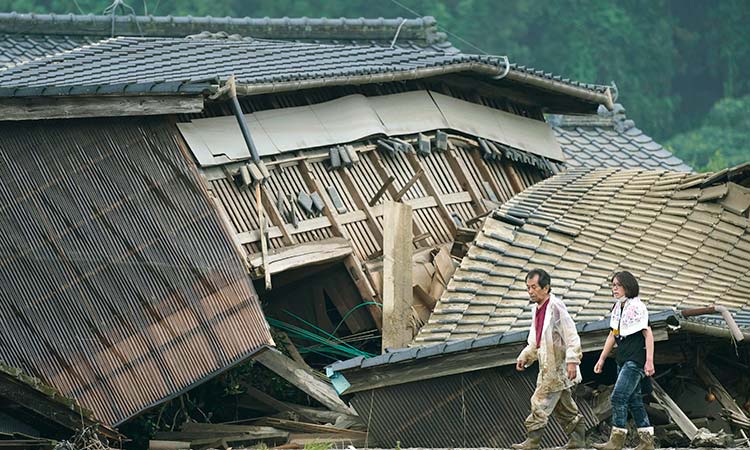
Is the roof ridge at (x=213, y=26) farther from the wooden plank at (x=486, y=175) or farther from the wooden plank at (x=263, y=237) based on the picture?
the wooden plank at (x=263, y=237)

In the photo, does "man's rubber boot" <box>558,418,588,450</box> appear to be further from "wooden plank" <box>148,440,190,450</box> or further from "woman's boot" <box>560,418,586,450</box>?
"wooden plank" <box>148,440,190,450</box>

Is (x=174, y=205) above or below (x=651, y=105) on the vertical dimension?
above

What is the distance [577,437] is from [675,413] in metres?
1.28

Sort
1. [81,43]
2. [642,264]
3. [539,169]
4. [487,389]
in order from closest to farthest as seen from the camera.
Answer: [487,389] < [642,264] < [539,169] < [81,43]

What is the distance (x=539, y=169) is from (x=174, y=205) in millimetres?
6213

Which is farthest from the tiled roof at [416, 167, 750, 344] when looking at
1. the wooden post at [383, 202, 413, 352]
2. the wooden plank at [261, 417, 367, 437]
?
the wooden plank at [261, 417, 367, 437]

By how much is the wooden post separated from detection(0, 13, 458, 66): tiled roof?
7.08 metres

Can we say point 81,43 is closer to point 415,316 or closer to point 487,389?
point 415,316

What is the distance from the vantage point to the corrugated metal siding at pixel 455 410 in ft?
46.2

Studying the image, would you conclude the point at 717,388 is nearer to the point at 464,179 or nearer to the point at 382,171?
the point at 382,171

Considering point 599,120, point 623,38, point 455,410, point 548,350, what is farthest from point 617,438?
point 623,38

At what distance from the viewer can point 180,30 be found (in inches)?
948

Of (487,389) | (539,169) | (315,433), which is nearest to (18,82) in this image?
(315,433)

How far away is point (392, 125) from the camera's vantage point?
18.5 meters
